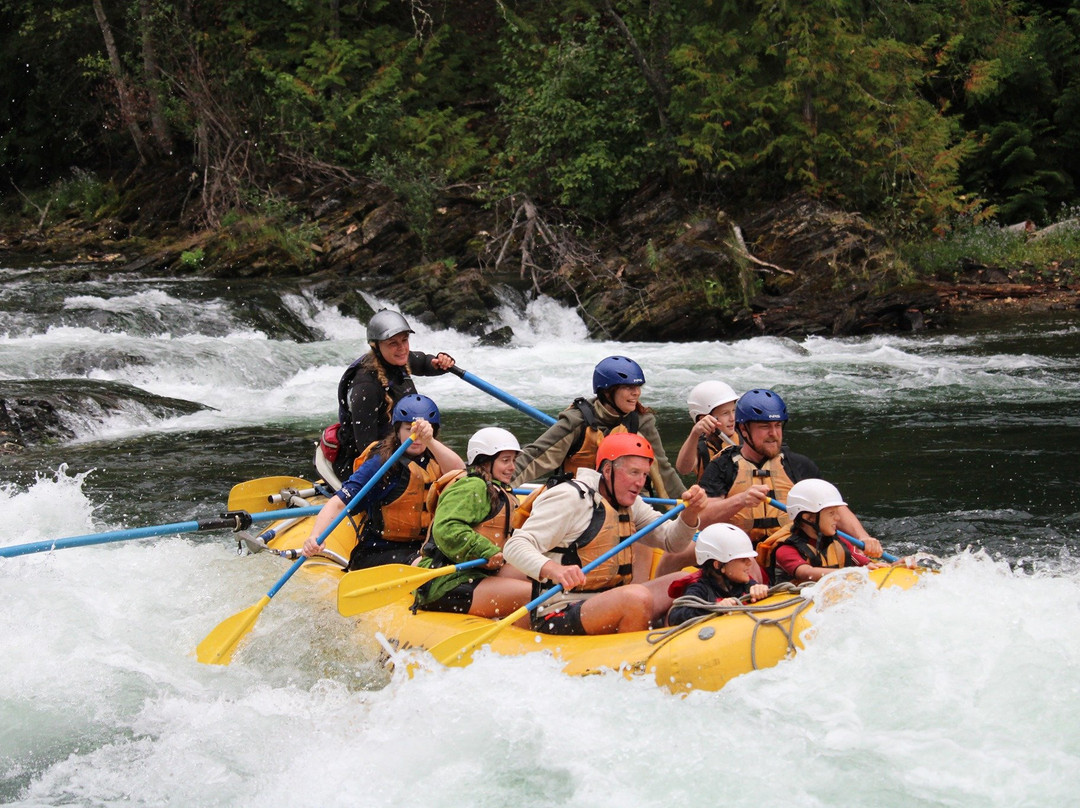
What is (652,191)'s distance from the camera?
1762 cm

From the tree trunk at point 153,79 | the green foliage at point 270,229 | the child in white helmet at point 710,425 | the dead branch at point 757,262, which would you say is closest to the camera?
the child in white helmet at point 710,425

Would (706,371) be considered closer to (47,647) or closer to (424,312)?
(424,312)

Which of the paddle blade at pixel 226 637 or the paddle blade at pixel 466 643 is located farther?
the paddle blade at pixel 226 637

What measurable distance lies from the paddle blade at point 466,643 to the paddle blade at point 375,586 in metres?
0.31

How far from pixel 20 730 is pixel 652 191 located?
14247 millimetres

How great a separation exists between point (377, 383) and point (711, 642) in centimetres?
223

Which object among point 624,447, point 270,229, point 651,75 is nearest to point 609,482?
point 624,447

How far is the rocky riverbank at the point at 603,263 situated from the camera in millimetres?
15211

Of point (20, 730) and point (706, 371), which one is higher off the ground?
point (20, 730)

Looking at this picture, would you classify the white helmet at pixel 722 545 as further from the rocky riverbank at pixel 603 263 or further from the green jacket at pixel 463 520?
the rocky riverbank at pixel 603 263

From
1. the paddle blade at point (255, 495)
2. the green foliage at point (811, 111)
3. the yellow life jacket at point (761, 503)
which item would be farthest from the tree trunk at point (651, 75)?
the yellow life jacket at point (761, 503)

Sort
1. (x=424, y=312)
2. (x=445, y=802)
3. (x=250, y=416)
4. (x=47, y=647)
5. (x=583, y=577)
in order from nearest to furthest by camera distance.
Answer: (x=445, y=802)
(x=583, y=577)
(x=47, y=647)
(x=250, y=416)
(x=424, y=312)

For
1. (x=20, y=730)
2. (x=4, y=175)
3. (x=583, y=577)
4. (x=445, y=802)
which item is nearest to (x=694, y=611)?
(x=583, y=577)

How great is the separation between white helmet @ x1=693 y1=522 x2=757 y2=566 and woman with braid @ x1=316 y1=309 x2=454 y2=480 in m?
1.72
